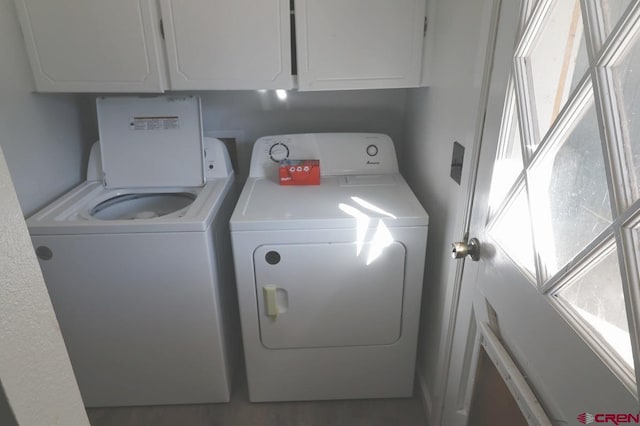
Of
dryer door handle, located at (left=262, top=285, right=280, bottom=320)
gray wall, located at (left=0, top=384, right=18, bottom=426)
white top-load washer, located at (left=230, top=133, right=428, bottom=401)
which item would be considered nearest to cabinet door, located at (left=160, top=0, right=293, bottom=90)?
white top-load washer, located at (left=230, top=133, right=428, bottom=401)

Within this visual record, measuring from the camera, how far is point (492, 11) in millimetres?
1033

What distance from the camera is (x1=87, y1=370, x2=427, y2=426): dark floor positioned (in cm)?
177

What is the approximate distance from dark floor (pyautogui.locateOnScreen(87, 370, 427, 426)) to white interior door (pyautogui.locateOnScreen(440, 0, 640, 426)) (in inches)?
33.8

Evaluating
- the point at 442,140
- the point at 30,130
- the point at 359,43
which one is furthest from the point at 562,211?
the point at 30,130

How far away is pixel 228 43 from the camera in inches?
61.8

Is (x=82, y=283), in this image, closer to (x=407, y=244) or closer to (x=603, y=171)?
(x=407, y=244)

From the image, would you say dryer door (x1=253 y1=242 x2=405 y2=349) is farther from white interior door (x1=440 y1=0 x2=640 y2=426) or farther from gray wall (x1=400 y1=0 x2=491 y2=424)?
white interior door (x1=440 y1=0 x2=640 y2=426)

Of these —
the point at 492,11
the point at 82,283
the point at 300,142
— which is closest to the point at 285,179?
the point at 300,142

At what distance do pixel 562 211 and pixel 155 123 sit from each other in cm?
168

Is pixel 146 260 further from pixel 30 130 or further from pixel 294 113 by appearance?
pixel 294 113

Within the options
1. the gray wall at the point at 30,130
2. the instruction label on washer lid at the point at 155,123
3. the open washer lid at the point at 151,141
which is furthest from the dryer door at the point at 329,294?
the gray wall at the point at 30,130

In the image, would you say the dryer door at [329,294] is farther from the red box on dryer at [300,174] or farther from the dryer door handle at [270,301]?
the red box on dryer at [300,174]

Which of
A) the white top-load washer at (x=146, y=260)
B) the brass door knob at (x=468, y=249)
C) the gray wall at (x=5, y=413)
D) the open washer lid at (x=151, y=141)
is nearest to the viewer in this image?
the gray wall at (x=5, y=413)

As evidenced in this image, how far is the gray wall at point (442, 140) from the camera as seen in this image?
47.9 inches
